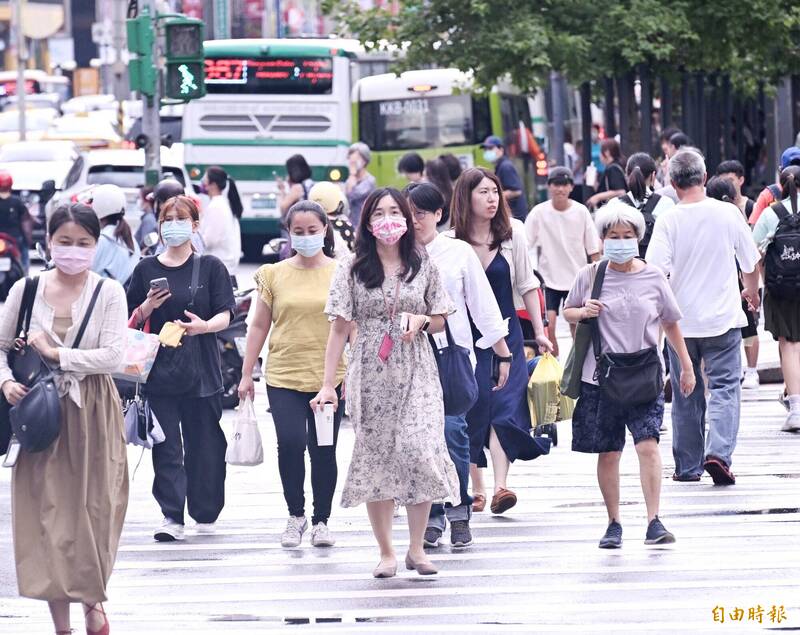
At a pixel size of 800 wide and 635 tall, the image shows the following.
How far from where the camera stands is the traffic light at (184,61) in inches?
767

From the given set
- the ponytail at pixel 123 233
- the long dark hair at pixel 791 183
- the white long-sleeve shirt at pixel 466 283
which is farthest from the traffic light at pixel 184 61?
the white long-sleeve shirt at pixel 466 283

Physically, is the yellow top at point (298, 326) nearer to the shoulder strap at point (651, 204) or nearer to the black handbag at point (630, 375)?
the black handbag at point (630, 375)

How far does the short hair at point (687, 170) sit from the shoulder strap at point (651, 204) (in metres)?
2.53

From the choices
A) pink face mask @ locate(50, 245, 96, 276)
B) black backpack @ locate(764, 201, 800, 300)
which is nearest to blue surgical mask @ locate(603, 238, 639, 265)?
pink face mask @ locate(50, 245, 96, 276)

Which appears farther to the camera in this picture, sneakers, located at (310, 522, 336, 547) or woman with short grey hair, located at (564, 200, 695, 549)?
sneakers, located at (310, 522, 336, 547)

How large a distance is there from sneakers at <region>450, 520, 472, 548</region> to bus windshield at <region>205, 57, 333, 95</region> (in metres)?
21.9

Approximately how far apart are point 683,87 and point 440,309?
20.7 meters

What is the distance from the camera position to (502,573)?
865 cm

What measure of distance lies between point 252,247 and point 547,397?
2222 cm

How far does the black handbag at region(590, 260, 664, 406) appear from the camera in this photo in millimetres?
9117

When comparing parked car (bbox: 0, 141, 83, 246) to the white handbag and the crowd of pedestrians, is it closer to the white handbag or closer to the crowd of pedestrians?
the crowd of pedestrians

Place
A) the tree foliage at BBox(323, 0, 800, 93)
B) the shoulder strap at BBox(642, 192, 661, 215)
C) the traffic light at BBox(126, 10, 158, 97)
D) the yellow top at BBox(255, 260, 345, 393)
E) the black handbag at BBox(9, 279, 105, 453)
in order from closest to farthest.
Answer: the black handbag at BBox(9, 279, 105, 453) < the yellow top at BBox(255, 260, 345, 393) < the shoulder strap at BBox(642, 192, 661, 215) < the traffic light at BBox(126, 10, 158, 97) < the tree foliage at BBox(323, 0, 800, 93)

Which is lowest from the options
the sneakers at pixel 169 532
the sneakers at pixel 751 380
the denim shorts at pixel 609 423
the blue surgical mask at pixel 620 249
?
the sneakers at pixel 751 380

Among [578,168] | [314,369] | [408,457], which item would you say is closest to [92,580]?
[408,457]
